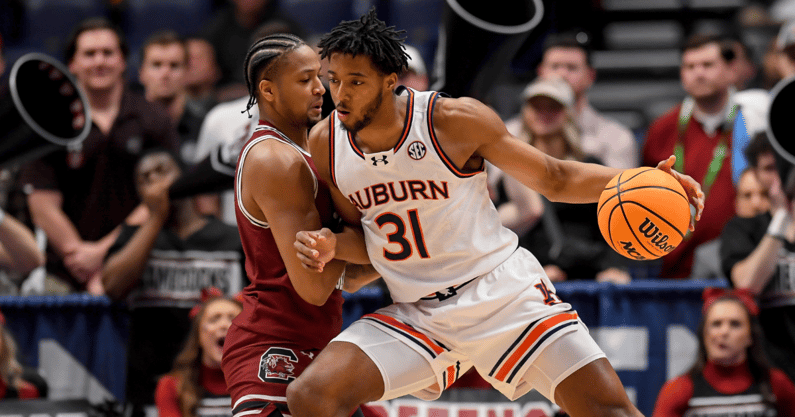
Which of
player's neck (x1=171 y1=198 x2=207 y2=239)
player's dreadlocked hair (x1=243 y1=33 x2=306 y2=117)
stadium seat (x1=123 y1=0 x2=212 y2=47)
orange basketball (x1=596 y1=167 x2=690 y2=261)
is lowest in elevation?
player's neck (x1=171 y1=198 x2=207 y2=239)

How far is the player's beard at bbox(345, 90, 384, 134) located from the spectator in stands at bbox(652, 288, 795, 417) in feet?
8.60

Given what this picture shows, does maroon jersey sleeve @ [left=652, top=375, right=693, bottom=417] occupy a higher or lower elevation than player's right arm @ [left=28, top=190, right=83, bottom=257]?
lower

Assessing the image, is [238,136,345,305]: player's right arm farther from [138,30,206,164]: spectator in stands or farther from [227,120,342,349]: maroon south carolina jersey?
[138,30,206,164]: spectator in stands

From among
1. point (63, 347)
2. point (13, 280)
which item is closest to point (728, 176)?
point (63, 347)

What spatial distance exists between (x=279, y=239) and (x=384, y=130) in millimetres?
572

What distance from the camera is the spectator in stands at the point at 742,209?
529 centimetres

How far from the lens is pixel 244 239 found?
3.52 metres

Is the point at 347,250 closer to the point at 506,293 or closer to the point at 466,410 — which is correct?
the point at 506,293

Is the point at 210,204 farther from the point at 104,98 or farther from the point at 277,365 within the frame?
the point at 277,365

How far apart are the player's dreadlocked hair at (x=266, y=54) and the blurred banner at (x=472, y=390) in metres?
1.98

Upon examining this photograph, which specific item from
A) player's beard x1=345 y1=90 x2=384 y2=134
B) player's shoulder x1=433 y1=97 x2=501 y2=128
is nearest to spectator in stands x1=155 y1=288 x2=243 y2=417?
player's beard x1=345 y1=90 x2=384 y2=134

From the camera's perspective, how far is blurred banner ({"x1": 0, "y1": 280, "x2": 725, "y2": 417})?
199 inches

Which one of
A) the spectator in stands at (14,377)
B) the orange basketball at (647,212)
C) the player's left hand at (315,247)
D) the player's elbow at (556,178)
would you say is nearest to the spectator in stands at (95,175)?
the spectator in stands at (14,377)

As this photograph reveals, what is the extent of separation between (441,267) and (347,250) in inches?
15.0
